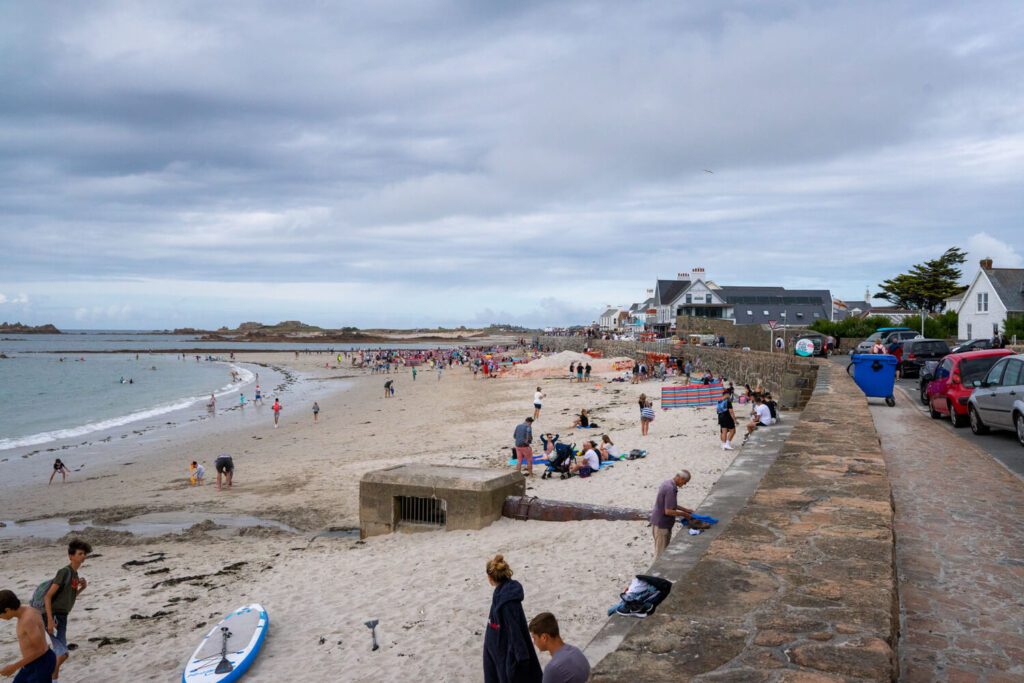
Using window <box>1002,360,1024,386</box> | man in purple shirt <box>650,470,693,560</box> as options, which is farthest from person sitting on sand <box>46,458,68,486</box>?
window <box>1002,360,1024,386</box>

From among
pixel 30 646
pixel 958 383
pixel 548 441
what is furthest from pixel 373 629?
pixel 958 383

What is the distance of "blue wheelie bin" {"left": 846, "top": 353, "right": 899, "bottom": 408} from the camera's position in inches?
640

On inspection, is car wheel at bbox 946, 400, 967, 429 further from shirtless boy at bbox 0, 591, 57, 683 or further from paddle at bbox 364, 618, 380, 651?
shirtless boy at bbox 0, 591, 57, 683

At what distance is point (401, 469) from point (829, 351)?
32.0m

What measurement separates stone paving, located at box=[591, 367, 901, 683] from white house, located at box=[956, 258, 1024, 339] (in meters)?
37.4

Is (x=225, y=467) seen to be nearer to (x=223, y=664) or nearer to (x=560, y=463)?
(x=560, y=463)

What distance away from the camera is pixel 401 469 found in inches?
444

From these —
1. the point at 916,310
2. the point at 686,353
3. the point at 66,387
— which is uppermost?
the point at 916,310

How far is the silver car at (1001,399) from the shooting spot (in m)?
10.5

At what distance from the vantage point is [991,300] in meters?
37.8

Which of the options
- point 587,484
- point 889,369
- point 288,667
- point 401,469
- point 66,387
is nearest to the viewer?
point 288,667

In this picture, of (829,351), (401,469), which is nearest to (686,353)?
(829,351)

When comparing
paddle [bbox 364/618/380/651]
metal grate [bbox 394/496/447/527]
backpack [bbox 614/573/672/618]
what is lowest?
paddle [bbox 364/618/380/651]

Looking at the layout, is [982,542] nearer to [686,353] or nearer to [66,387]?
[686,353]
